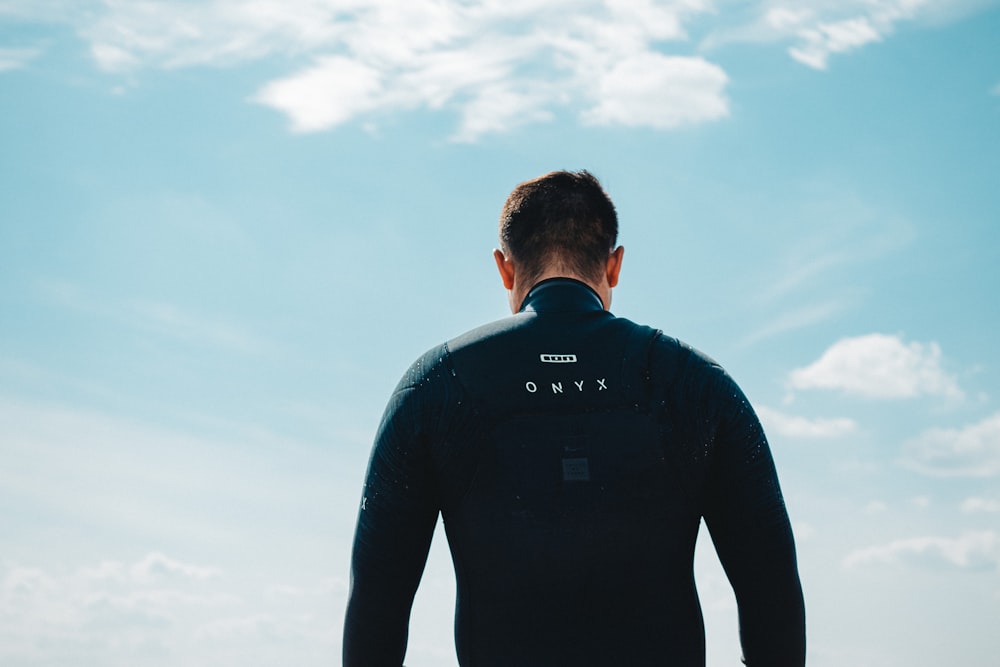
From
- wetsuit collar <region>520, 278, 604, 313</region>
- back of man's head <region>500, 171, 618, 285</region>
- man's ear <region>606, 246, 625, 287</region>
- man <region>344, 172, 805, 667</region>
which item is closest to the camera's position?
man <region>344, 172, 805, 667</region>

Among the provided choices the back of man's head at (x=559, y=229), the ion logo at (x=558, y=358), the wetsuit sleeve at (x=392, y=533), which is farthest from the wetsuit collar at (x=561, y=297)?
the wetsuit sleeve at (x=392, y=533)

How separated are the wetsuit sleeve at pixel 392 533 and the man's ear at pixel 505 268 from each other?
2.81 ft

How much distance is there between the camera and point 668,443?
4.96 metres

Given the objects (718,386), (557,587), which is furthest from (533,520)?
(718,386)

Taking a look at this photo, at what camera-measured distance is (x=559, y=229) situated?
18.4 feet

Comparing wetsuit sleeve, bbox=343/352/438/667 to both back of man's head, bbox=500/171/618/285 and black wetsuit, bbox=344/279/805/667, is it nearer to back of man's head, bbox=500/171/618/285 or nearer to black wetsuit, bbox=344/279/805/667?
black wetsuit, bbox=344/279/805/667

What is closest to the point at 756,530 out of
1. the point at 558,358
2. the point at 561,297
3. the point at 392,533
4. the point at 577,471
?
the point at 577,471

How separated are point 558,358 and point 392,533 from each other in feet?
3.98

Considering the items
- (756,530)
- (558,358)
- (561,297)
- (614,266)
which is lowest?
(756,530)

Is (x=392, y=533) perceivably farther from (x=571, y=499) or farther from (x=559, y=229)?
(x=559, y=229)

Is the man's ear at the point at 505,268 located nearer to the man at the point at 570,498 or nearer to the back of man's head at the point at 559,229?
the back of man's head at the point at 559,229

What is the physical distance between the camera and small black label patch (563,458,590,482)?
190 inches

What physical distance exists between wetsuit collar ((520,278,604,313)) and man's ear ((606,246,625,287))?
31 centimetres

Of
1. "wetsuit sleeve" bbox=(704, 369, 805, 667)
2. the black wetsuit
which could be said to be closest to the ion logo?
the black wetsuit
